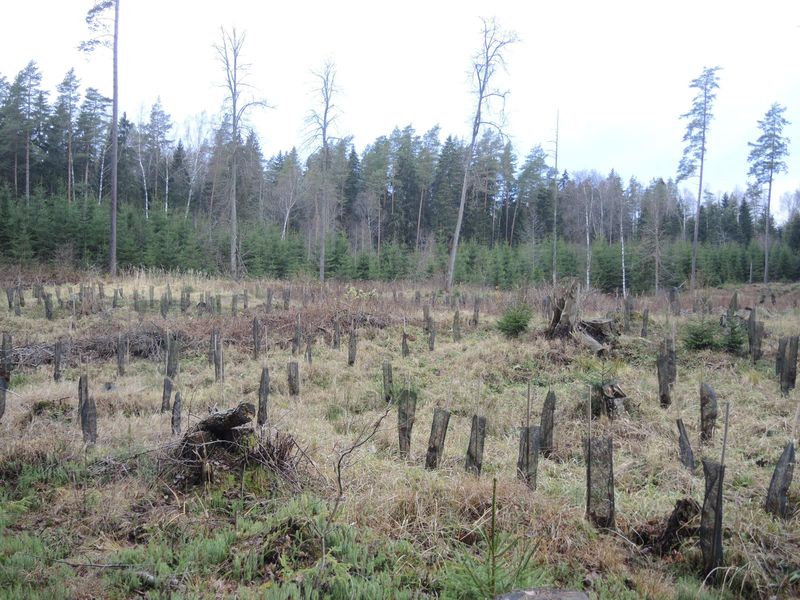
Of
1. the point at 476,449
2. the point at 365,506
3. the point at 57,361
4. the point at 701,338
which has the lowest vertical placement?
the point at 365,506

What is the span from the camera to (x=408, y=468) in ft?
15.4

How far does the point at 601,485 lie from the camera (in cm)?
371

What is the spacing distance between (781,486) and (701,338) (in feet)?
23.3

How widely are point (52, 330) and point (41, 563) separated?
1152 centimetres

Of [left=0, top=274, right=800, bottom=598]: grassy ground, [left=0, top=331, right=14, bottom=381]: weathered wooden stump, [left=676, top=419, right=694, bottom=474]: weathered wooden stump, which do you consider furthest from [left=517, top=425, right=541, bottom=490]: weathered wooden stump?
[left=0, top=331, right=14, bottom=381]: weathered wooden stump

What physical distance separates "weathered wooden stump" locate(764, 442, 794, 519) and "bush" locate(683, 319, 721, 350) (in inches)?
275

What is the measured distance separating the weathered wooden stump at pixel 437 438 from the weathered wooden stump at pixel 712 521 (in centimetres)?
217

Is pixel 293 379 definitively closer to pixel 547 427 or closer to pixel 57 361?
pixel 547 427

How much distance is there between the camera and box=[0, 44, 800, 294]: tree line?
2736 centimetres

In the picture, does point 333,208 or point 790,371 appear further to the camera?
point 333,208

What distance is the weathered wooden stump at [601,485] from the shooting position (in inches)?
144

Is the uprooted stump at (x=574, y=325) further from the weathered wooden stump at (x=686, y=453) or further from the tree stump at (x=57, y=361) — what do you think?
the tree stump at (x=57, y=361)

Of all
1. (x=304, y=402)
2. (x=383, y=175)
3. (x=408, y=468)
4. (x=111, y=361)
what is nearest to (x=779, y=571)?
(x=408, y=468)

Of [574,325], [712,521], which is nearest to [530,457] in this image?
[712,521]
